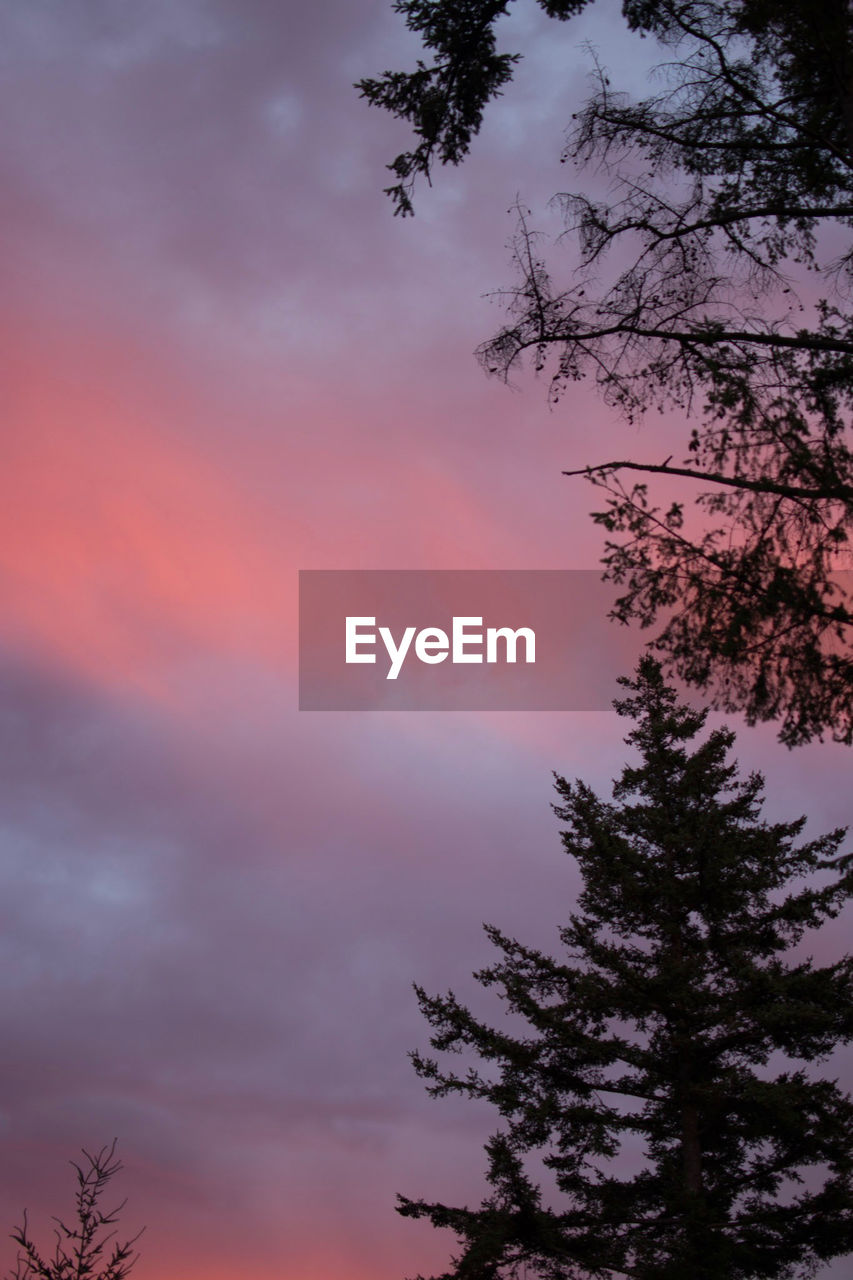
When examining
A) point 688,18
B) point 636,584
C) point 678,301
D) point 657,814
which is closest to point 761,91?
point 688,18

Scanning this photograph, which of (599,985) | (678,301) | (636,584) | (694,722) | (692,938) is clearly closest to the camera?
(636,584)

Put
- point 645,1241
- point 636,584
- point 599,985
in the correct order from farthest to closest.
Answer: point 599,985, point 645,1241, point 636,584

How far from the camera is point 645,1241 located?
18531 mm

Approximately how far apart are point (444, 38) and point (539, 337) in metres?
3.27

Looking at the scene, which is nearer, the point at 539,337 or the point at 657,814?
the point at 539,337

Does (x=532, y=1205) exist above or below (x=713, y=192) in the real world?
below

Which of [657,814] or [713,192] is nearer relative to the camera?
[713,192]

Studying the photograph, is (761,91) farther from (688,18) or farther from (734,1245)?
(734,1245)

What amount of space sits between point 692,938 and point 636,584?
1513cm

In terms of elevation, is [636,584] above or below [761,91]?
below

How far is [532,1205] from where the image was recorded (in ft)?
64.0

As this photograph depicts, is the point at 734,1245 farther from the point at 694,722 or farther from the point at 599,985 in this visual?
the point at 694,722

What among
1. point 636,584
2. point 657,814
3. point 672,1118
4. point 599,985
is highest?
point 657,814

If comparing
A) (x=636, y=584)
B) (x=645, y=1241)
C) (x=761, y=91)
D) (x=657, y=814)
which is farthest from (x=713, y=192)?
(x=645, y=1241)
